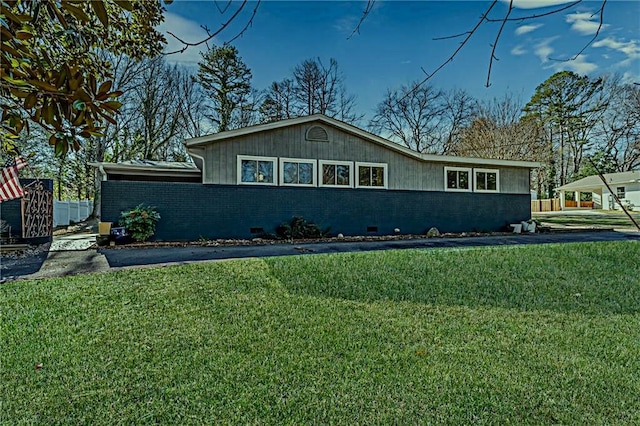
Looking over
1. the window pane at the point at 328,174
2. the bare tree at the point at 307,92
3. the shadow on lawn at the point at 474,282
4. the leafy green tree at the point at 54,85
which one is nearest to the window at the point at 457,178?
the window pane at the point at 328,174

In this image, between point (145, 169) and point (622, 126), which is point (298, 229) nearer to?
point (145, 169)

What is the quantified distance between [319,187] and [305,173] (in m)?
0.70

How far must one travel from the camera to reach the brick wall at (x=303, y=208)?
11.1 meters

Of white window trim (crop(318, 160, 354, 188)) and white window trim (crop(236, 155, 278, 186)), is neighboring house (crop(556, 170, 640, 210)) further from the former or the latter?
white window trim (crop(236, 155, 278, 186))

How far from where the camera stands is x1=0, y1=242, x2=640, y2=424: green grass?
2352 millimetres

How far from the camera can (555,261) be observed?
6855mm

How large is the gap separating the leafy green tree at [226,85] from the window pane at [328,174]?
523 inches

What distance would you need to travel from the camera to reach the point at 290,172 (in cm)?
1262

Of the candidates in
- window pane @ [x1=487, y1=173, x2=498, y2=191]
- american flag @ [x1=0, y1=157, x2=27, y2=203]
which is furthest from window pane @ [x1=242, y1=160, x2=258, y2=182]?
window pane @ [x1=487, y1=173, x2=498, y2=191]

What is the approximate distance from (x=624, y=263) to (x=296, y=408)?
7.26m

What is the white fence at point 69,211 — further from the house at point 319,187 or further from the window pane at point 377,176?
the window pane at point 377,176

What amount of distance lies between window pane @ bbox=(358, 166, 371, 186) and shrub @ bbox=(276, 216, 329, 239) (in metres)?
2.49

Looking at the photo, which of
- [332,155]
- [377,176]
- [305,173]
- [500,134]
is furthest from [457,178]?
[500,134]

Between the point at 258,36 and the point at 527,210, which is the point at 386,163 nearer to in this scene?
the point at 527,210
